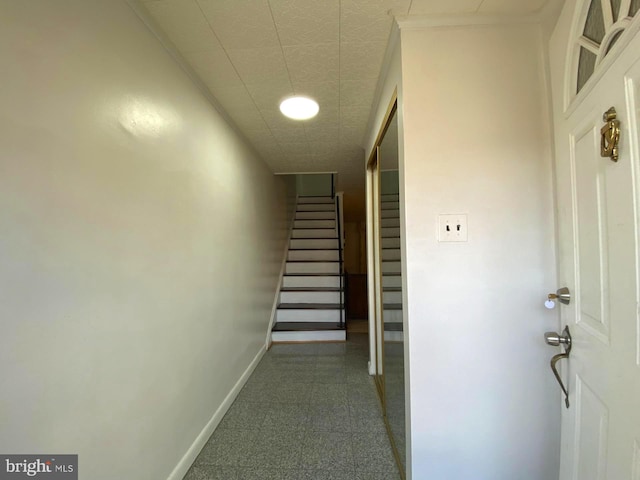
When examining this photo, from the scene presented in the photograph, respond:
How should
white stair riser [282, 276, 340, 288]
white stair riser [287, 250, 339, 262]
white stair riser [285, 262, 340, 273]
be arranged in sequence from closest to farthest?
white stair riser [282, 276, 340, 288] < white stair riser [285, 262, 340, 273] < white stair riser [287, 250, 339, 262]

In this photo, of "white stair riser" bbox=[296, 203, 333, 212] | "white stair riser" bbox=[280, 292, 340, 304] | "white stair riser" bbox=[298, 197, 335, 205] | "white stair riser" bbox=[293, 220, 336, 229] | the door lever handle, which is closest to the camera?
the door lever handle

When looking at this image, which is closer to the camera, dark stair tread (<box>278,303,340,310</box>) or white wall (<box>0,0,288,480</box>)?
white wall (<box>0,0,288,480</box>)

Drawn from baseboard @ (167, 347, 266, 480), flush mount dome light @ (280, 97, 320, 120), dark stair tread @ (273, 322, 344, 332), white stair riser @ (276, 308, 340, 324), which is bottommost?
baseboard @ (167, 347, 266, 480)

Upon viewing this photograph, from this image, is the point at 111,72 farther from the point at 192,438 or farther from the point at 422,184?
the point at 192,438

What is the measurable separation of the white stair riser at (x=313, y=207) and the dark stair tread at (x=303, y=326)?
2700 mm

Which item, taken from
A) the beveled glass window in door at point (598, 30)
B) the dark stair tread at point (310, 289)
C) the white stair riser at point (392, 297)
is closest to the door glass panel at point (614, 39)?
the beveled glass window in door at point (598, 30)

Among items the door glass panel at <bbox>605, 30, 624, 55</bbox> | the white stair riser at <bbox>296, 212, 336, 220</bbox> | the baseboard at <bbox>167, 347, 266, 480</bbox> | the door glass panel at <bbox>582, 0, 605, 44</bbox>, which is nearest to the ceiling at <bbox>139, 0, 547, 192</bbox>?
the door glass panel at <bbox>582, 0, 605, 44</bbox>

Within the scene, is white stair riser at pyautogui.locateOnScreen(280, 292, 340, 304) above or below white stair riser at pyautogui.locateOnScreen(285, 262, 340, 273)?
below

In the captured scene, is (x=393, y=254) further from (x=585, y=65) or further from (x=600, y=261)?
(x=585, y=65)

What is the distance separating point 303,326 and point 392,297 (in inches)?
90.1

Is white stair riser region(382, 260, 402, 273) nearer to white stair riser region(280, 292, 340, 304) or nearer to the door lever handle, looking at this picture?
the door lever handle

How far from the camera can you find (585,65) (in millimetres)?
872

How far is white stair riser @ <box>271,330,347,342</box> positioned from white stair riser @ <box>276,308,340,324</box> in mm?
270

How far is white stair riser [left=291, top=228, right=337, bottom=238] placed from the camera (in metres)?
5.33
